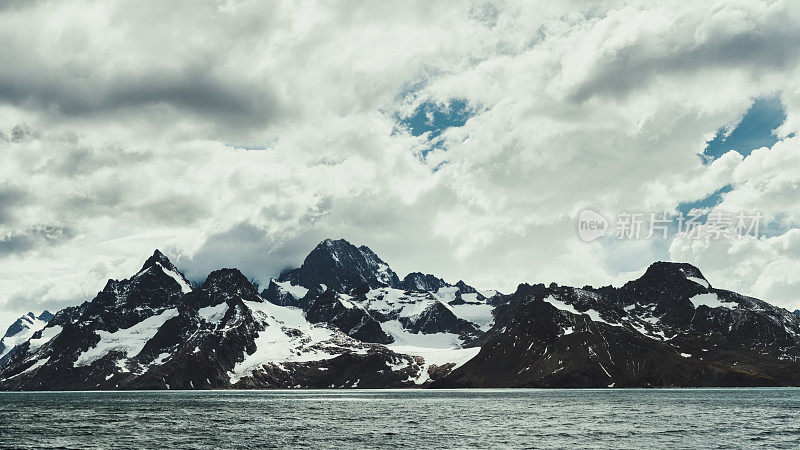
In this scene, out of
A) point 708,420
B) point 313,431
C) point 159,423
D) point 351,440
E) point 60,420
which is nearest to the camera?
point 351,440

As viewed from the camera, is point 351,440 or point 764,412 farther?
point 764,412

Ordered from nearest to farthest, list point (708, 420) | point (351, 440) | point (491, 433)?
1. point (351, 440)
2. point (491, 433)
3. point (708, 420)

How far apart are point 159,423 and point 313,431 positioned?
153 feet

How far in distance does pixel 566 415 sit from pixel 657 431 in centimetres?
4549

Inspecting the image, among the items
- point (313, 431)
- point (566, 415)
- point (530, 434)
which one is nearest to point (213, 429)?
point (313, 431)

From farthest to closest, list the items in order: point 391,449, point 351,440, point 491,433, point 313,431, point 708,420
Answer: point 708,420, point 313,431, point 491,433, point 351,440, point 391,449

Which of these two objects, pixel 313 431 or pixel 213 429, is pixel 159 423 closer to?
pixel 213 429

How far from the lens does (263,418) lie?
176250 millimetres

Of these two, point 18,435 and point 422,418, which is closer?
point 18,435

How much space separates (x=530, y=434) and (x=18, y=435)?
9521cm

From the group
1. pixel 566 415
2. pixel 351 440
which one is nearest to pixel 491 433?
pixel 351 440

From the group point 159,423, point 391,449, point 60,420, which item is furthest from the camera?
point 60,420

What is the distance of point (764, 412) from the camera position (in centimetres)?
16850

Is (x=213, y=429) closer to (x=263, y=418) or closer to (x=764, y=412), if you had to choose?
(x=263, y=418)
